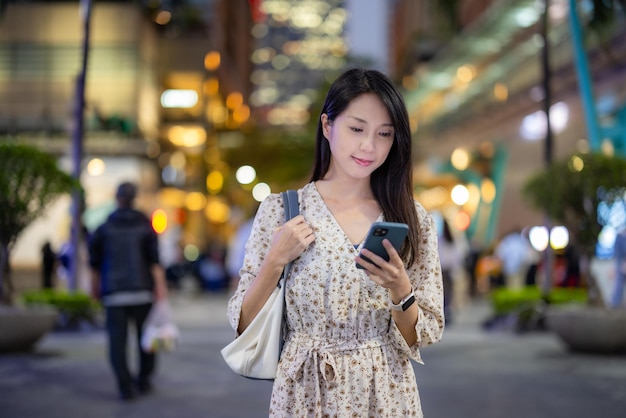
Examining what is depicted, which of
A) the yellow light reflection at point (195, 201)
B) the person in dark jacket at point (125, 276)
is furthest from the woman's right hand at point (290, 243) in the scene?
the yellow light reflection at point (195, 201)

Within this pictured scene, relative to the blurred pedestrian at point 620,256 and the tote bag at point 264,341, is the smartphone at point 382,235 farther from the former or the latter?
the blurred pedestrian at point 620,256

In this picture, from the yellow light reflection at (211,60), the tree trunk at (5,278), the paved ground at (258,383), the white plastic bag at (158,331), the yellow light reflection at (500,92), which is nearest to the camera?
the paved ground at (258,383)

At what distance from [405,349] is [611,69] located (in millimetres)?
20310

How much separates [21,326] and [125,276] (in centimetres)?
336

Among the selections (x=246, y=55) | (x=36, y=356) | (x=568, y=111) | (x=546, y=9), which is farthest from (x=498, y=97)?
(x=246, y=55)

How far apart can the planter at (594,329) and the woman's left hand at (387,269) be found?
937 cm

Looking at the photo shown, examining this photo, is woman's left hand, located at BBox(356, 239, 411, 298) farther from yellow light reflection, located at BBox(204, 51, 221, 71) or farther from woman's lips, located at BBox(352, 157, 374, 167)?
yellow light reflection, located at BBox(204, 51, 221, 71)

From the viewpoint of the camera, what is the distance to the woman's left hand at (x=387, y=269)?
2.84 meters

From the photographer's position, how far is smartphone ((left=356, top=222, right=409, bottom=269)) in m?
2.80

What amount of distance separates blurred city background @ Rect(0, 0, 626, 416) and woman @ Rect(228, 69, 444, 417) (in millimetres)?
9527

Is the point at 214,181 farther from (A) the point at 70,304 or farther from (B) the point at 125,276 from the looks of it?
(B) the point at 125,276

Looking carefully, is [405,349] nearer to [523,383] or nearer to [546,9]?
[523,383]

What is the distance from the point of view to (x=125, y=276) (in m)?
8.67

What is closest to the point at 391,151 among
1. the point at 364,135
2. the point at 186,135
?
the point at 364,135
